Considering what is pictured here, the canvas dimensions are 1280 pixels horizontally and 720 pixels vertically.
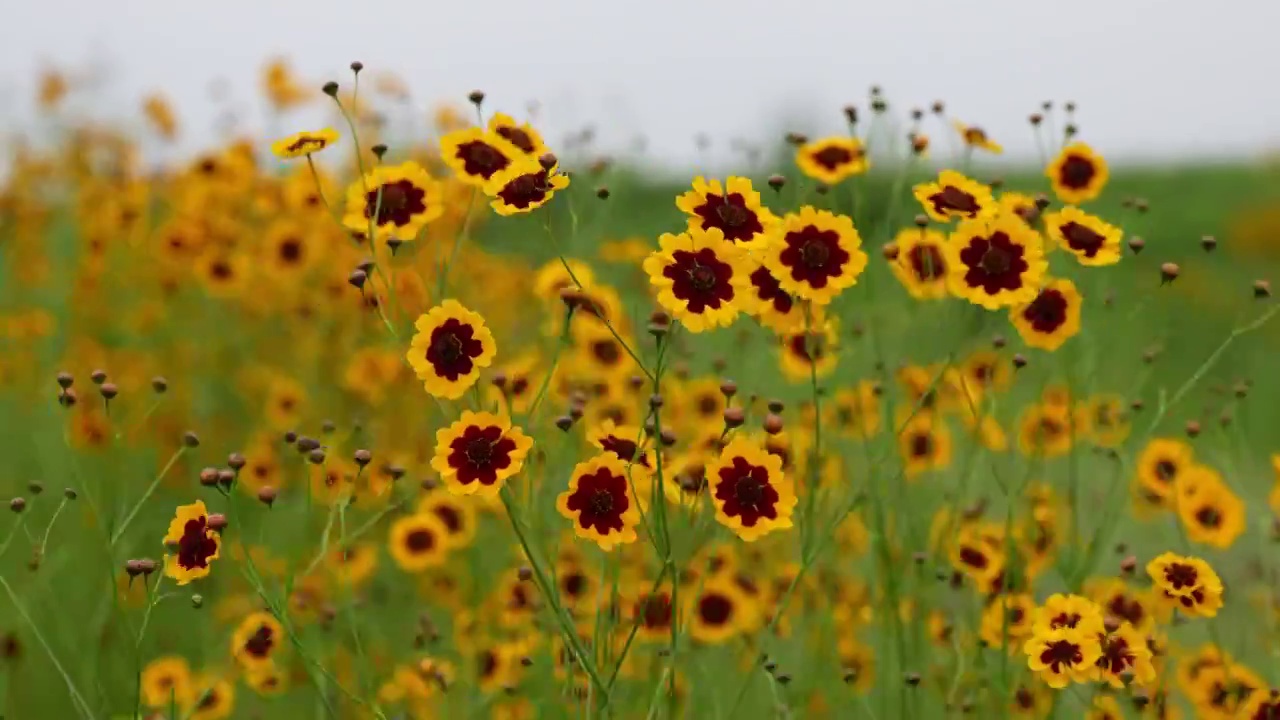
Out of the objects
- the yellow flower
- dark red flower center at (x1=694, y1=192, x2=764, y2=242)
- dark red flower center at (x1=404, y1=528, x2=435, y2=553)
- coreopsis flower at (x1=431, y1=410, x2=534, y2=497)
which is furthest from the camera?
dark red flower center at (x1=404, y1=528, x2=435, y2=553)

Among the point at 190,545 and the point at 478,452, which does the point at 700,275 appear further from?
the point at 190,545

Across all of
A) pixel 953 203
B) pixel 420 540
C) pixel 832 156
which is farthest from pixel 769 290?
pixel 420 540

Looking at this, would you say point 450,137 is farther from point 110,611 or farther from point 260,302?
point 260,302

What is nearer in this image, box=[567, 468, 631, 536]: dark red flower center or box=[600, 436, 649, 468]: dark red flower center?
box=[567, 468, 631, 536]: dark red flower center

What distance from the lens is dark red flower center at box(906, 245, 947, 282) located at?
185 centimetres

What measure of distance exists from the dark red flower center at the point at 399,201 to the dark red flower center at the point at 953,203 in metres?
0.74

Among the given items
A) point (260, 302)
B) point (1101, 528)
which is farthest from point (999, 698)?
point (260, 302)

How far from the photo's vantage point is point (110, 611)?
2.69 meters

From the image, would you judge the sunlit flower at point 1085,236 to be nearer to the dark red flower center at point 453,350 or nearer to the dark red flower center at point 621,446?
the dark red flower center at point 621,446

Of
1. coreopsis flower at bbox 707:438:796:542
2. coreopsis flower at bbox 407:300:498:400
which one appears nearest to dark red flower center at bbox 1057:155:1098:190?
coreopsis flower at bbox 707:438:796:542

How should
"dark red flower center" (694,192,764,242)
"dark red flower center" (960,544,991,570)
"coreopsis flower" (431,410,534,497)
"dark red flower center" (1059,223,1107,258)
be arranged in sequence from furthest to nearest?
"dark red flower center" (960,544,991,570) → "dark red flower center" (1059,223,1107,258) → "dark red flower center" (694,192,764,242) → "coreopsis flower" (431,410,534,497)

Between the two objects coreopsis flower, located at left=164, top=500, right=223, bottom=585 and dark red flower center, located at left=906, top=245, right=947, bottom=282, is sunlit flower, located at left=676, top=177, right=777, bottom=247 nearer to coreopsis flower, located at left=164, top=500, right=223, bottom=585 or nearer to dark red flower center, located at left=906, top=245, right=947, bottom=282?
dark red flower center, located at left=906, top=245, right=947, bottom=282

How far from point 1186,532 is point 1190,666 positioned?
0.78 ft

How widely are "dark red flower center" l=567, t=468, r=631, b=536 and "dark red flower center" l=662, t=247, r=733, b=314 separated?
0.78ft
